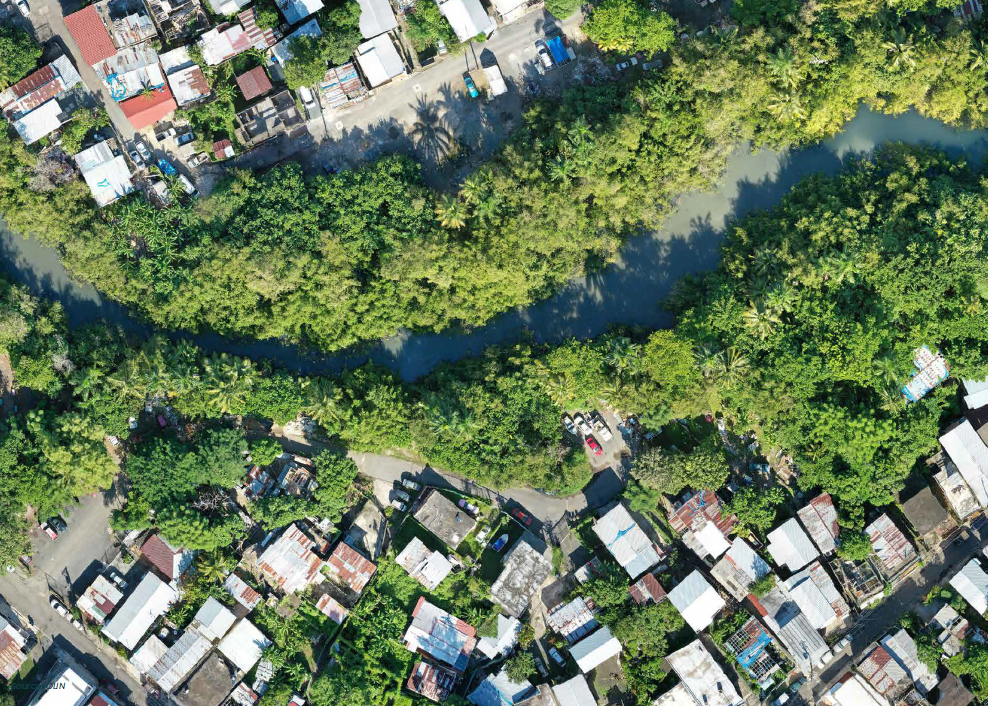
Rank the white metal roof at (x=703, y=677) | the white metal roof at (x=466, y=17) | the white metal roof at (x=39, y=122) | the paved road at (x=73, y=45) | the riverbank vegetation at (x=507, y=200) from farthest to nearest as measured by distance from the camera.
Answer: the paved road at (x=73, y=45)
the white metal roof at (x=703, y=677)
the white metal roof at (x=39, y=122)
the white metal roof at (x=466, y=17)
the riverbank vegetation at (x=507, y=200)

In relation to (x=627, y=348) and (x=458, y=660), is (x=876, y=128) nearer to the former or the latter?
(x=627, y=348)

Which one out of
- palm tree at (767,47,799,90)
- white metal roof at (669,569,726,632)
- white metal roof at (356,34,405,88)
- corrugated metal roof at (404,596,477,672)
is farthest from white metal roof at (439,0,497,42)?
white metal roof at (669,569,726,632)

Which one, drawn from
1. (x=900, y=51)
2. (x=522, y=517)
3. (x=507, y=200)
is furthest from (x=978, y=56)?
(x=522, y=517)

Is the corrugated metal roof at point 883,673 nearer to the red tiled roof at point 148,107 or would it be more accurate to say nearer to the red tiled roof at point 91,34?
the red tiled roof at point 148,107

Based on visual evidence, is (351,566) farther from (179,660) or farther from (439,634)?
(179,660)

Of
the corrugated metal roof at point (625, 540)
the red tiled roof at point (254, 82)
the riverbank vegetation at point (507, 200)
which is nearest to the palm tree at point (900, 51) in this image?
the riverbank vegetation at point (507, 200)

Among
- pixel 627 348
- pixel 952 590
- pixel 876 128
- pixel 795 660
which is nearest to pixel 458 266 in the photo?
pixel 627 348

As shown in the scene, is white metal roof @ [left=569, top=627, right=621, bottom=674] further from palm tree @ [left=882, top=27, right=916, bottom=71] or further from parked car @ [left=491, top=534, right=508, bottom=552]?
palm tree @ [left=882, top=27, right=916, bottom=71]
